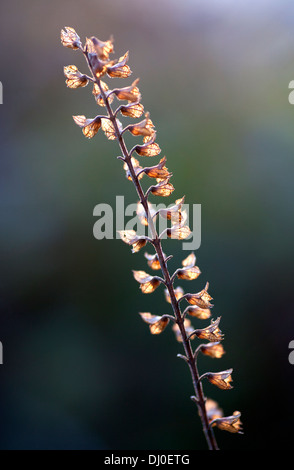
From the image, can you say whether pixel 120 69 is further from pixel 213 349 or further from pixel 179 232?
pixel 213 349

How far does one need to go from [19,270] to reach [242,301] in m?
1.22

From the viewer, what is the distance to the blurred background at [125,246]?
1792mm

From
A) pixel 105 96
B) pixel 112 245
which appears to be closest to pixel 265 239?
pixel 112 245

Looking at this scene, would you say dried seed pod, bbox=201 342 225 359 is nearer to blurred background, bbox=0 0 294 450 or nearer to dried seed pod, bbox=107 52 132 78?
dried seed pod, bbox=107 52 132 78

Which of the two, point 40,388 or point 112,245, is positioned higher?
point 112,245

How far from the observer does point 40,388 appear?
6.16ft

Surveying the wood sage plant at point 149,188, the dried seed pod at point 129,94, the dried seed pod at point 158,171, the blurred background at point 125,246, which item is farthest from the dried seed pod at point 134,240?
the blurred background at point 125,246

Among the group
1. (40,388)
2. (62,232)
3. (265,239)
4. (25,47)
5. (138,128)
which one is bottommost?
(40,388)

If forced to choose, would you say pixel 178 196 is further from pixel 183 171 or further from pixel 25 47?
pixel 25 47

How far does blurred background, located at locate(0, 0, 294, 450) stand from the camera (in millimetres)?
1792

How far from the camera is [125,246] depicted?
1.94m

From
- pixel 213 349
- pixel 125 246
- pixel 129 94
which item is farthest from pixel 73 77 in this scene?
pixel 125 246

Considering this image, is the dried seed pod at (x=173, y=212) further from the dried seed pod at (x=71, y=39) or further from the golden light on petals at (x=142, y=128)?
the dried seed pod at (x=71, y=39)

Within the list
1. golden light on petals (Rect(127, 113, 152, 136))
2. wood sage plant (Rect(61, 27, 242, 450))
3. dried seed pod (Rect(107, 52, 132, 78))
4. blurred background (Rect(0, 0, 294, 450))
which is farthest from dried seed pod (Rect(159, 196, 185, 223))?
blurred background (Rect(0, 0, 294, 450))
